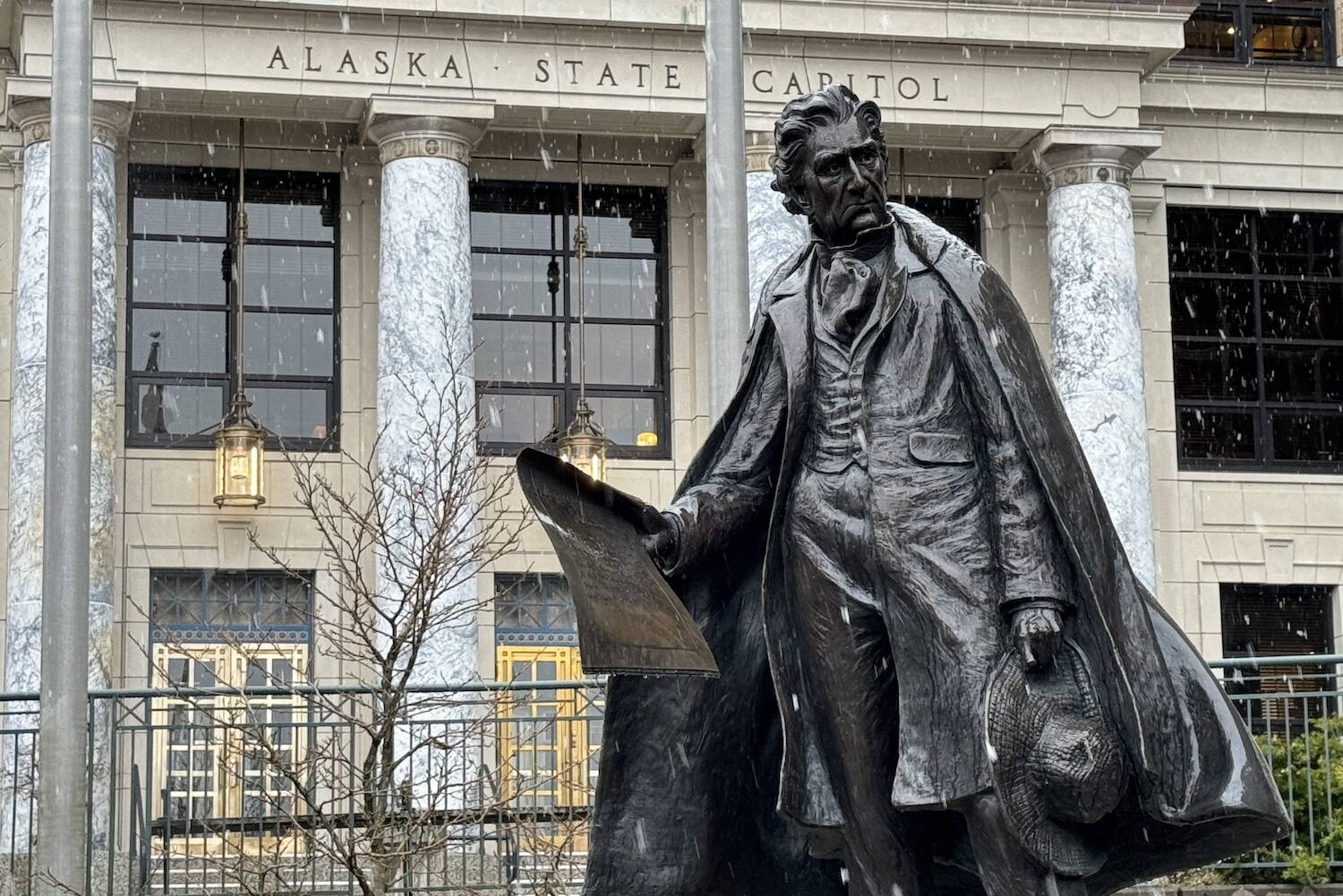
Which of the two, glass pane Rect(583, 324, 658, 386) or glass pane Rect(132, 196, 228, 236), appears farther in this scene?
glass pane Rect(583, 324, 658, 386)

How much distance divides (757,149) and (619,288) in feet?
10.5

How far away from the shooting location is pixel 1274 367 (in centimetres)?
2786

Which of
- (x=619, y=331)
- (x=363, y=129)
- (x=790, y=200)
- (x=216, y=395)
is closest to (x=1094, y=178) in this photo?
(x=619, y=331)

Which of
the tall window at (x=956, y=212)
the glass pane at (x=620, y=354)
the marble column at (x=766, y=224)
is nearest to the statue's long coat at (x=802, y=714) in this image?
the marble column at (x=766, y=224)

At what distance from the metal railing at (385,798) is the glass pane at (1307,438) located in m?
9.68

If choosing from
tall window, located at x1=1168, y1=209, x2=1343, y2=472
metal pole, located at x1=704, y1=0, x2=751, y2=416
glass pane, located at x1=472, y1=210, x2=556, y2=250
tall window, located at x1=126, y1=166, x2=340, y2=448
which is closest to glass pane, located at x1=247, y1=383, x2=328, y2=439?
tall window, located at x1=126, y1=166, x2=340, y2=448

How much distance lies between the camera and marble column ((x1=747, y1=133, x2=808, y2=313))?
76.3 ft

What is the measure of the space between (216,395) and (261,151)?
286 centimetres

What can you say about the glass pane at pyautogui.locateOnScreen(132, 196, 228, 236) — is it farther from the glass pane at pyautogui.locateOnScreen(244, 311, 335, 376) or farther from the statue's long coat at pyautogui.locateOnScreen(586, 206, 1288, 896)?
the statue's long coat at pyautogui.locateOnScreen(586, 206, 1288, 896)

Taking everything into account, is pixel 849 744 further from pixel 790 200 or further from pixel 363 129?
pixel 363 129

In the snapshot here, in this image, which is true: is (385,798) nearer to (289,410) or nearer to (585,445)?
(585,445)

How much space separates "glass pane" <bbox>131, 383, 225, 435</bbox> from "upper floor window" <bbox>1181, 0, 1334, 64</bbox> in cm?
1235

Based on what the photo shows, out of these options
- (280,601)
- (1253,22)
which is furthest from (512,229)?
(1253,22)

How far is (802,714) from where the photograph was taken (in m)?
5.79
